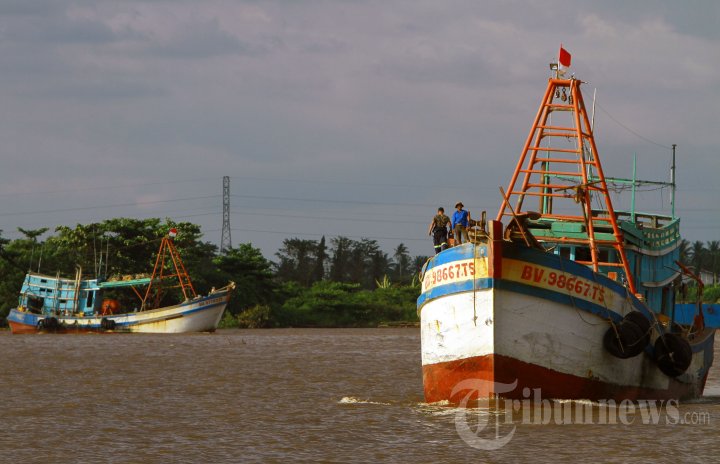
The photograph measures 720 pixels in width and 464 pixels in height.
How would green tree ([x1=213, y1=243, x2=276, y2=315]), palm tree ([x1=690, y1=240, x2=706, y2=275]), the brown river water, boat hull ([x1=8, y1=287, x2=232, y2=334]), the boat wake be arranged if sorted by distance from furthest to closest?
palm tree ([x1=690, y1=240, x2=706, y2=275]) < green tree ([x1=213, y1=243, x2=276, y2=315]) < boat hull ([x1=8, y1=287, x2=232, y2=334]) < the boat wake < the brown river water

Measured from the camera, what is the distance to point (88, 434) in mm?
14711

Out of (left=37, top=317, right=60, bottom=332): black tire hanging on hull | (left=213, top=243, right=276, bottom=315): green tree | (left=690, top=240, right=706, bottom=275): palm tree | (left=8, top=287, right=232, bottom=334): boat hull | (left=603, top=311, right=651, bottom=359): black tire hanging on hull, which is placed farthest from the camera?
(left=690, top=240, right=706, bottom=275): palm tree

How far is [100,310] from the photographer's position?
65.6 metres

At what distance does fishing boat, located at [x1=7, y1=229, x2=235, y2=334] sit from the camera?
202 ft

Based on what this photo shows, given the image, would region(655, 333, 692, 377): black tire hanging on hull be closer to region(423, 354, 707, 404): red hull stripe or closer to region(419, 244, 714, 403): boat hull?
region(423, 354, 707, 404): red hull stripe

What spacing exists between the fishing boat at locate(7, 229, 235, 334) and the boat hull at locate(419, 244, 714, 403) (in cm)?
4533

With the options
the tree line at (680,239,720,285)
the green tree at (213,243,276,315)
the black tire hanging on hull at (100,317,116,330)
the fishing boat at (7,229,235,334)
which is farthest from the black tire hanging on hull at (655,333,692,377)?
the tree line at (680,239,720,285)

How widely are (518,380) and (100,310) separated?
52.9 m

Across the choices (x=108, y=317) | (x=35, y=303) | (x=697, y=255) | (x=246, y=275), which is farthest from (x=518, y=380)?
(x=697, y=255)

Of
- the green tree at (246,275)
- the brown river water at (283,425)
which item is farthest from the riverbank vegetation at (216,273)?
the brown river water at (283,425)

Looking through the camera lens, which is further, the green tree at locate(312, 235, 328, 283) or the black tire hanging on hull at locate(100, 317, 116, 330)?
the green tree at locate(312, 235, 328, 283)

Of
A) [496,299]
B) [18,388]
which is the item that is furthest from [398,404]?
[18,388]

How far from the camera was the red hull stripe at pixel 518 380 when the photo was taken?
1622 cm

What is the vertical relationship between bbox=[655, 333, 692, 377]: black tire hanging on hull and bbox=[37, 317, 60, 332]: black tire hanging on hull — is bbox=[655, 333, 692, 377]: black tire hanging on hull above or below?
above
